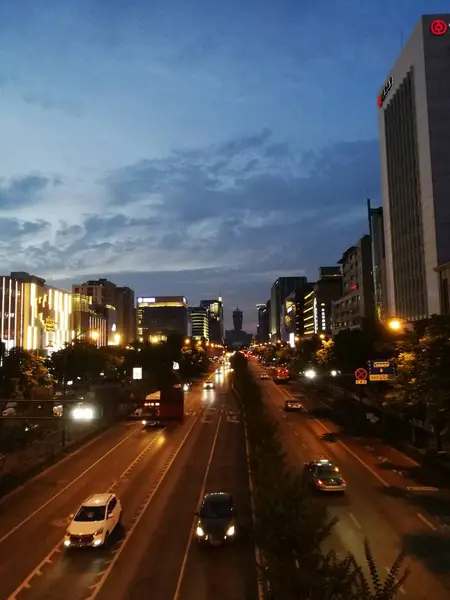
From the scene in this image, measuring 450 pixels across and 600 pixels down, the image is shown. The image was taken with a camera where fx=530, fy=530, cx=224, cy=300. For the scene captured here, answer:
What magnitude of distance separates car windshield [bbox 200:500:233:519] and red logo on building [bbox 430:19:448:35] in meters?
83.4

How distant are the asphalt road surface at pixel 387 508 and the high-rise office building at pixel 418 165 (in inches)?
1706

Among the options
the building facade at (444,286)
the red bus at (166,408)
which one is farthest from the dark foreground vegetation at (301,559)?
the building facade at (444,286)

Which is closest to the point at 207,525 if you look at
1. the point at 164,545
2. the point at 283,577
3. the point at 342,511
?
the point at 164,545

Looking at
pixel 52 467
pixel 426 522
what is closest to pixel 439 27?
pixel 426 522

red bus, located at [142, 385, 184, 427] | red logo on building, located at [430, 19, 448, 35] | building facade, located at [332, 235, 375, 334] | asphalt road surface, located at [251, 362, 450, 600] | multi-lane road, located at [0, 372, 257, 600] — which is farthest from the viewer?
building facade, located at [332, 235, 375, 334]

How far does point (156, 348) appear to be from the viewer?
108 meters

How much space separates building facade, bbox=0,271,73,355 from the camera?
425ft

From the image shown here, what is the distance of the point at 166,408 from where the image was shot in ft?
199

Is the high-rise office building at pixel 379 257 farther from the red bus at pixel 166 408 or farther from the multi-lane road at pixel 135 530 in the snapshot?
the multi-lane road at pixel 135 530

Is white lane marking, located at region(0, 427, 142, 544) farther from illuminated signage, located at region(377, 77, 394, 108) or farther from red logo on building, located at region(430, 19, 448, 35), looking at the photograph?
illuminated signage, located at region(377, 77, 394, 108)

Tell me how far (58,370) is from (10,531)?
64.9 m

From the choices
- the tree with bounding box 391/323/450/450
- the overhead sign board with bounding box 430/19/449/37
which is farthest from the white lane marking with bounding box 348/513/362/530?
the overhead sign board with bounding box 430/19/449/37

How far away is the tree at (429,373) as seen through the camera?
73.7 ft

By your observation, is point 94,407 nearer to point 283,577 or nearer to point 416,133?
point 283,577
